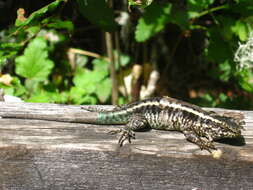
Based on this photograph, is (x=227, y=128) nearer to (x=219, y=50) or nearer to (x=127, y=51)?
(x=219, y=50)

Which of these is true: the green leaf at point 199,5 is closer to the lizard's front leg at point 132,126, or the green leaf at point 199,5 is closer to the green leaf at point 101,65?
the lizard's front leg at point 132,126

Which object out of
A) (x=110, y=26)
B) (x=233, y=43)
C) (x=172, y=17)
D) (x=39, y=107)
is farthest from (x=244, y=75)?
(x=39, y=107)

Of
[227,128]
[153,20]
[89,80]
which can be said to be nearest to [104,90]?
[89,80]

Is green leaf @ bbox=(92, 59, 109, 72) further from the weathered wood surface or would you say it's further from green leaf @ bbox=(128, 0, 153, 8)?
the weathered wood surface

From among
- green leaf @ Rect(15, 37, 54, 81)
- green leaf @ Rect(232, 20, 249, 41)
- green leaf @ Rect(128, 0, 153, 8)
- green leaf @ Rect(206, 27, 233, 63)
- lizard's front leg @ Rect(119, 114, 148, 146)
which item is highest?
green leaf @ Rect(232, 20, 249, 41)

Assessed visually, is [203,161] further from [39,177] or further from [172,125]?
[39,177]

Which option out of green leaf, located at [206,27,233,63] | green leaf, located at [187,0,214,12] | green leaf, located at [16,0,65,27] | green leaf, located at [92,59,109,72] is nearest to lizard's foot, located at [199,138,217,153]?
green leaf, located at [16,0,65,27]
